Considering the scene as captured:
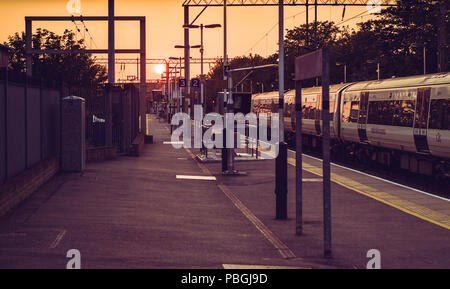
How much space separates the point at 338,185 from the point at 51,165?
7.39 meters

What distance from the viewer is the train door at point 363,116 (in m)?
27.0

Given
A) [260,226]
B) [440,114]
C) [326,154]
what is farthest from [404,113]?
[326,154]

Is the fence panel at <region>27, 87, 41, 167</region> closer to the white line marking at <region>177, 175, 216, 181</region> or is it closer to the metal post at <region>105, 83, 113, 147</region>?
the white line marking at <region>177, 175, 216, 181</region>

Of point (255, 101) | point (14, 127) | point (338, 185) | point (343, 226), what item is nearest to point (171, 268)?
point (343, 226)

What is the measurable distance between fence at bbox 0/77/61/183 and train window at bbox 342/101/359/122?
1268cm

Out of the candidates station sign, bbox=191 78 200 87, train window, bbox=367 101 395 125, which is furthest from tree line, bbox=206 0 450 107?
train window, bbox=367 101 395 125

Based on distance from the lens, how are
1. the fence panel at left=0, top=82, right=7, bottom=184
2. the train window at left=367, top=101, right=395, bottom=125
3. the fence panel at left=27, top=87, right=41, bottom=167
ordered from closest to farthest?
the fence panel at left=0, top=82, right=7, bottom=184 → the fence panel at left=27, top=87, right=41, bottom=167 → the train window at left=367, top=101, right=395, bottom=125

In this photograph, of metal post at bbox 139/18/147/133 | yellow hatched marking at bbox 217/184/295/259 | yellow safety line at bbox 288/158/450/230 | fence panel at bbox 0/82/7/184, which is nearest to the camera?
yellow hatched marking at bbox 217/184/295/259

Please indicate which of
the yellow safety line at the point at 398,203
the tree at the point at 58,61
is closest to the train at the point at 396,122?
the yellow safety line at the point at 398,203

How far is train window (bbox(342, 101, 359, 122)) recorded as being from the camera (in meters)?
28.3

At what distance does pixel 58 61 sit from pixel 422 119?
37.8m

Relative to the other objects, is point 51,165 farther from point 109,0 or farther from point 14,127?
point 109,0

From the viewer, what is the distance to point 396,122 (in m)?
23.3

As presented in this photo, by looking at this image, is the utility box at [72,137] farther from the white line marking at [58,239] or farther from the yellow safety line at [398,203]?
the white line marking at [58,239]
